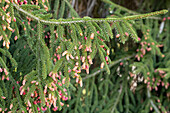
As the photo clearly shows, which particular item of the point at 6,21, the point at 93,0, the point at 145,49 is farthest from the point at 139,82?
the point at 6,21

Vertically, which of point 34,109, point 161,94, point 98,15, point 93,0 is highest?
point 93,0

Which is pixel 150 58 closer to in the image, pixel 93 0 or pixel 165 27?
pixel 165 27

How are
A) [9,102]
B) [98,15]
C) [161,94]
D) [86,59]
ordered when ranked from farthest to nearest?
1. [98,15]
2. [161,94]
3. [9,102]
4. [86,59]

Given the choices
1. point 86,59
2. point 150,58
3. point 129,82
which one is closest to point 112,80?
point 129,82

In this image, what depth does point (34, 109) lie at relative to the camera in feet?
4.53

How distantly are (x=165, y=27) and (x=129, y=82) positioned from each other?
941 mm

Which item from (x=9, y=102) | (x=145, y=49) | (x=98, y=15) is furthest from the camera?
(x=98, y=15)

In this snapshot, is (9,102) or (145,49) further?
(145,49)

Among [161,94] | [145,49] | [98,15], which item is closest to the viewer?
[145,49]

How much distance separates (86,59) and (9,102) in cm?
65

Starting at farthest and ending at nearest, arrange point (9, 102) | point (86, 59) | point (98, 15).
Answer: point (98, 15), point (9, 102), point (86, 59)

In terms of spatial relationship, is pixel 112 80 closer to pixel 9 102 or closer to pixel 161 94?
pixel 161 94

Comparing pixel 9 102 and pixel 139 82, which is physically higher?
pixel 9 102

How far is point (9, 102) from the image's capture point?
1.50m
